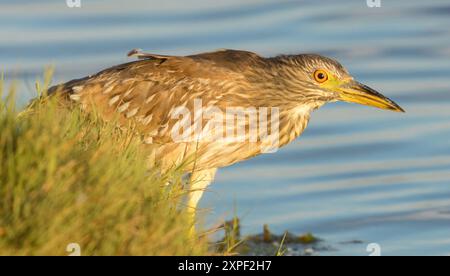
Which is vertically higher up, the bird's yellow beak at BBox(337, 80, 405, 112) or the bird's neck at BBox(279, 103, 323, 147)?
the bird's yellow beak at BBox(337, 80, 405, 112)

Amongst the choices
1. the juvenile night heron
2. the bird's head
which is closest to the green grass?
the juvenile night heron

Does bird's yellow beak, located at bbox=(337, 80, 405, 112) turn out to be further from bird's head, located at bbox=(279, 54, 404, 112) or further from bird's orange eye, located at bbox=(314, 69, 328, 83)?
bird's orange eye, located at bbox=(314, 69, 328, 83)

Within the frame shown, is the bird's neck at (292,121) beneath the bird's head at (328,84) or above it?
beneath

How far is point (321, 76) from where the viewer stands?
11523mm

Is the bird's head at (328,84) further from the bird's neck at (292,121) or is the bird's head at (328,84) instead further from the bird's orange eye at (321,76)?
the bird's neck at (292,121)

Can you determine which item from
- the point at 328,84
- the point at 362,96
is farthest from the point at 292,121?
the point at 362,96

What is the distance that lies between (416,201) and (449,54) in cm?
610

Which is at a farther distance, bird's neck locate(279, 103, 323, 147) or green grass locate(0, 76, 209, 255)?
bird's neck locate(279, 103, 323, 147)

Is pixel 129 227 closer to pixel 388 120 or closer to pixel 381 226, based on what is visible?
pixel 381 226

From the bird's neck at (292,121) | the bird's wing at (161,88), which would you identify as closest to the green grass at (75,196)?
the bird's wing at (161,88)

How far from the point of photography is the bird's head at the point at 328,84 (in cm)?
1142

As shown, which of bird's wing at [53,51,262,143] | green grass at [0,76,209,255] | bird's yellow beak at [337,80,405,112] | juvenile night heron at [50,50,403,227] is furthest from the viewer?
bird's yellow beak at [337,80,405,112]

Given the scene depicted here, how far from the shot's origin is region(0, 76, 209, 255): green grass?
7.04 meters

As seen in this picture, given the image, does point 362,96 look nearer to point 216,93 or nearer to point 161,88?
point 216,93
